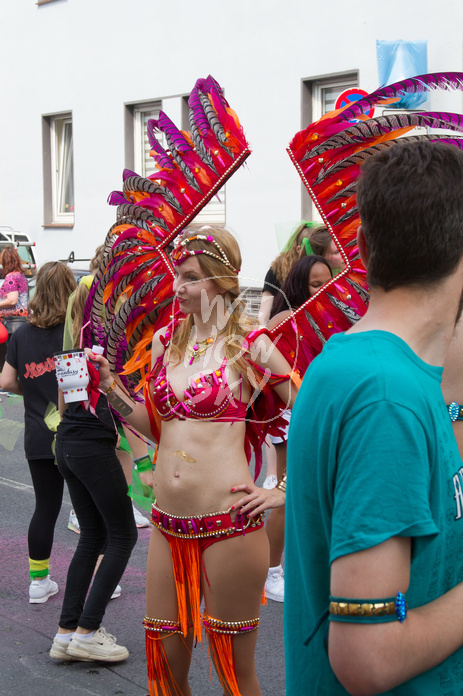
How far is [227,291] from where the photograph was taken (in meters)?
2.69

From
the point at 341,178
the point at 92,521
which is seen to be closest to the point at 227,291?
the point at 341,178

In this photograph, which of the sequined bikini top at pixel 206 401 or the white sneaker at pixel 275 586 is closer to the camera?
the sequined bikini top at pixel 206 401

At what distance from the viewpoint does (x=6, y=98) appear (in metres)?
16.7

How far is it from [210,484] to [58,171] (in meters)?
15.0

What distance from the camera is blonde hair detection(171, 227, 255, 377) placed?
8.58 feet

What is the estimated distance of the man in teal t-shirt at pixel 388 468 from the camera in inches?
38.5

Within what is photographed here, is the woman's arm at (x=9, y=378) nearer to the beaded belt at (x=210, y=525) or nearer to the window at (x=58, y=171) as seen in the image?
the beaded belt at (x=210, y=525)

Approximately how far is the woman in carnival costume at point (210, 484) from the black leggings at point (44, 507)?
1540mm

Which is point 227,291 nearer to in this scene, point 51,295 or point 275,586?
point 51,295

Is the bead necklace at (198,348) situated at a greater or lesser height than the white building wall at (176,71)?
lesser

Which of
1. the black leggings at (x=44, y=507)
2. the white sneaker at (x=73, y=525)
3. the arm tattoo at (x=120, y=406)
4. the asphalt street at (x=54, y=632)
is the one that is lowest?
the asphalt street at (x=54, y=632)

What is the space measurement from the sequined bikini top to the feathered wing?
0.30 meters

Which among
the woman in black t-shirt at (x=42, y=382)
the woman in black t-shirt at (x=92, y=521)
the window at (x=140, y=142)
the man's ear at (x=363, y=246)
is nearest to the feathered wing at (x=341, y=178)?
the woman in black t-shirt at (x=92, y=521)

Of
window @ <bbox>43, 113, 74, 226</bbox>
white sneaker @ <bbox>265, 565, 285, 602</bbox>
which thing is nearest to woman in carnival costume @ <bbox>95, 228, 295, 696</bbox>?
white sneaker @ <bbox>265, 565, 285, 602</bbox>
